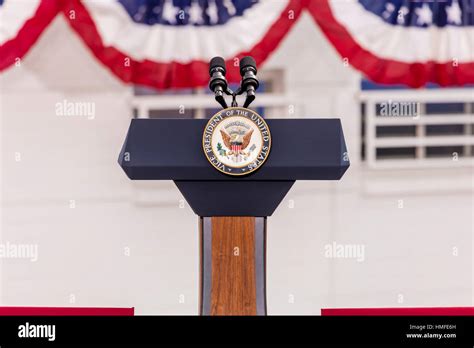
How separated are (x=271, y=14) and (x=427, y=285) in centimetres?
171

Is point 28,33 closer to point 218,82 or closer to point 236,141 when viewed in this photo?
point 218,82

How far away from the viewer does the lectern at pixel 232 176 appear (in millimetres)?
2010

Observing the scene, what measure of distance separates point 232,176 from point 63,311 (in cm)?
141

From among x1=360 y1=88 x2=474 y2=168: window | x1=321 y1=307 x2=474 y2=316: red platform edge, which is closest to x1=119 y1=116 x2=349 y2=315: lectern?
x1=321 y1=307 x2=474 y2=316: red platform edge

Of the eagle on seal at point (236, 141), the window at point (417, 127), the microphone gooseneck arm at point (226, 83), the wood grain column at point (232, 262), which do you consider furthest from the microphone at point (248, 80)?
the window at point (417, 127)

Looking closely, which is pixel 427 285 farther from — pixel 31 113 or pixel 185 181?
pixel 31 113

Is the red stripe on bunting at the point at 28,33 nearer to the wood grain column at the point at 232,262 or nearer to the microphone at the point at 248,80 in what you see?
the microphone at the point at 248,80

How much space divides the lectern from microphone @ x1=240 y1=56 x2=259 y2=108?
87mm

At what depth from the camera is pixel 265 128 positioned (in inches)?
78.1

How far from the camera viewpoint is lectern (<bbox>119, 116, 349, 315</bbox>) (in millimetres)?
2010

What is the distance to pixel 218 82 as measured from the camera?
2.01m

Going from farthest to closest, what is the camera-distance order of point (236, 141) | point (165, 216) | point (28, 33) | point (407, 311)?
point (165, 216)
point (407, 311)
point (28, 33)
point (236, 141)
